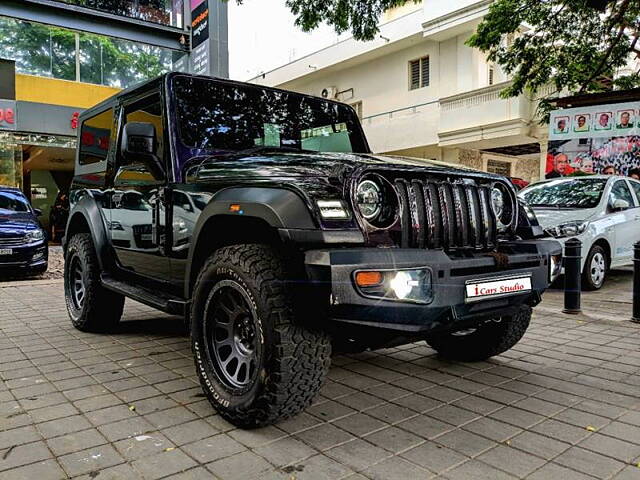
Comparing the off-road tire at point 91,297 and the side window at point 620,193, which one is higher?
the side window at point 620,193

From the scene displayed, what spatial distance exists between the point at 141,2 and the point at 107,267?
13.7 m

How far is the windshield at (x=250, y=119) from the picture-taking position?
3678mm

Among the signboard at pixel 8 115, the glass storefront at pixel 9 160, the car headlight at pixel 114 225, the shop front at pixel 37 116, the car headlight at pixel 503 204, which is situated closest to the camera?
the car headlight at pixel 503 204

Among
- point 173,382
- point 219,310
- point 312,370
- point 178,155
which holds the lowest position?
point 173,382

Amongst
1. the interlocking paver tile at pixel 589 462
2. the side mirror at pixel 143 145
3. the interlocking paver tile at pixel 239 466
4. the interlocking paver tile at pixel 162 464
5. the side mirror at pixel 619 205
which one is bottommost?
the interlocking paver tile at pixel 589 462

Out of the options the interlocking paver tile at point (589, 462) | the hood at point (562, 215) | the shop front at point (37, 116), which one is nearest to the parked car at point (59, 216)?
the shop front at point (37, 116)

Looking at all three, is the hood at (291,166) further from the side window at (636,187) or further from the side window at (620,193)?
the side window at (636,187)

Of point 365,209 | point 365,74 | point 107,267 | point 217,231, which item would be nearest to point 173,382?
point 217,231

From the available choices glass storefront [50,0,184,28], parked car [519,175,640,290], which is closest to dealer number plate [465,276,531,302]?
parked car [519,175,640,290]

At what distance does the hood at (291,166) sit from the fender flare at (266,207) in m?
0.15

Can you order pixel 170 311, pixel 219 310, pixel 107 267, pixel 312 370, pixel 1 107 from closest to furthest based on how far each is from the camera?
1. pixel 312 370
2. pixel 219 310
3. pixel 170 311
4. pixel 107 267
5. pixel 1 107

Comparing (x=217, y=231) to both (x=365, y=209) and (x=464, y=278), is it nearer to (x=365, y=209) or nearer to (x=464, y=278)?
(x=365, y=209)

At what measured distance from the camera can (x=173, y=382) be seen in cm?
355

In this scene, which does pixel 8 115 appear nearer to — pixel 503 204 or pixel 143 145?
pixel 143 145
